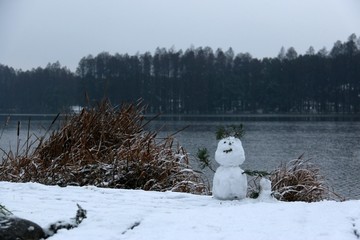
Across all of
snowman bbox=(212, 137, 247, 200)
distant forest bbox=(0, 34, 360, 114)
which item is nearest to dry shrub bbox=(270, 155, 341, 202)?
snowman bbox=(212, 137, 247, 200)

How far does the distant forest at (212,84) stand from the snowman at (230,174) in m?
57.1

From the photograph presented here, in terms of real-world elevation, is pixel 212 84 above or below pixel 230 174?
above

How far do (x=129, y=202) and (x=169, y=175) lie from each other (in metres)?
2.27

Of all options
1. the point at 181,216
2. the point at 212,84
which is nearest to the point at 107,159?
the point at 181,216

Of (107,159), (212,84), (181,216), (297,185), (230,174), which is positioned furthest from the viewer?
(212,84)

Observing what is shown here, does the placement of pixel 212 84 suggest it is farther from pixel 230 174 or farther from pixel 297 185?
pixel 230 174

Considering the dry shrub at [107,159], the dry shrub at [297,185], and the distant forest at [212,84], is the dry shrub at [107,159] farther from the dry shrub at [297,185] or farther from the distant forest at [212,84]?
the distant forest at [212,84]

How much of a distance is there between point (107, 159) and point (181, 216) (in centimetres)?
311

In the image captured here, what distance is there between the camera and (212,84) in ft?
226

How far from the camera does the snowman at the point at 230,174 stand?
4242 millimetres

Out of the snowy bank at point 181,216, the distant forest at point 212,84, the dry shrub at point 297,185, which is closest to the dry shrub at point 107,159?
the dry shrub at point 297,185

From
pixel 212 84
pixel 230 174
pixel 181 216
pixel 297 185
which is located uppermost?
pixel 212 84

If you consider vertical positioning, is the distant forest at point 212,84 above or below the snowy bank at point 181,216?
above

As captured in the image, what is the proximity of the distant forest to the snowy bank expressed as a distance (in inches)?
2245
